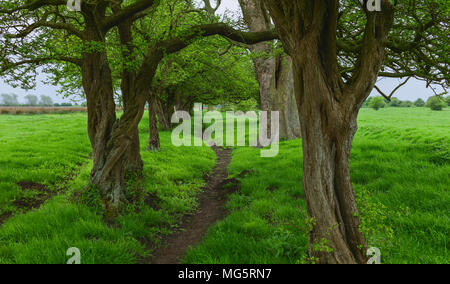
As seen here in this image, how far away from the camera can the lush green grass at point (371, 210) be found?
171 inches

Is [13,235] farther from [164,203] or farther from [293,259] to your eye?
[293,259]

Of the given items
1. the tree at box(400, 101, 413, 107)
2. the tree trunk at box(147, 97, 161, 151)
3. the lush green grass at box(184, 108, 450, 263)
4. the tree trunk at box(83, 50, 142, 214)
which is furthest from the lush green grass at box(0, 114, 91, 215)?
the tree at box(400, 101, 413, 107)

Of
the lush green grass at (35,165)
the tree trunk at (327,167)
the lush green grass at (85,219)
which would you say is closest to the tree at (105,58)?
the lush green grass at (85,219)

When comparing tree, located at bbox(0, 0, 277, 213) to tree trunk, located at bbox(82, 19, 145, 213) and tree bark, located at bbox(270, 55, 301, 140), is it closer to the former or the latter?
tree trunk, located at bbox(82, 19, 145, 213)

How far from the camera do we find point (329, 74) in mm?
3908

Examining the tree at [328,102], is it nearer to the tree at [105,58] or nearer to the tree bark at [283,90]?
the tree at [105,58]

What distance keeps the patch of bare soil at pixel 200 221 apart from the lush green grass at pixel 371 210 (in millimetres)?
435

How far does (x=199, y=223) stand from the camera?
22.1ft

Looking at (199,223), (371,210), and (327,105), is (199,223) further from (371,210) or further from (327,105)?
(327,105)

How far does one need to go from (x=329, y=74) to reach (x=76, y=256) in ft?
17.2

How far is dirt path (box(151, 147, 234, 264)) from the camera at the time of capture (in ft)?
17.0

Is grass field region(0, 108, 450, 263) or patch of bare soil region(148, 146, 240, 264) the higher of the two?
grass field region(0, 108, 450, 263)

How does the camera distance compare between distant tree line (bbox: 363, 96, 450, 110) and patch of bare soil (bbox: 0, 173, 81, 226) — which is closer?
patch of bare soil (bbox: 0, 173, 81, 226)

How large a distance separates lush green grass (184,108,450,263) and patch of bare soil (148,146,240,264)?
0.44 m
